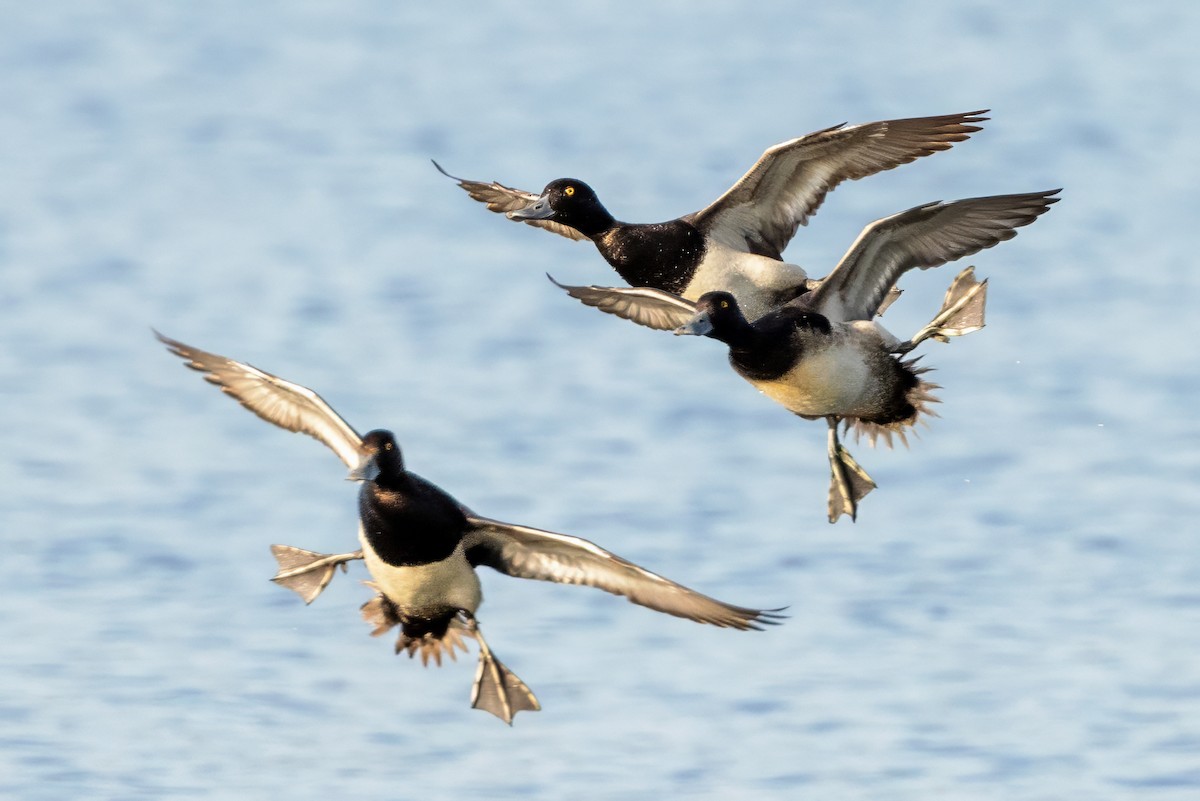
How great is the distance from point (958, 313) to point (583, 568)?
2758 millimetres

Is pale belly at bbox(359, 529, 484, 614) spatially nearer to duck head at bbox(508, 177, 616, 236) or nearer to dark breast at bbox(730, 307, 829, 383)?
dark breast at bbox(730, 307, 829, 383)

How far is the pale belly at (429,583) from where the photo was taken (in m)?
10.4

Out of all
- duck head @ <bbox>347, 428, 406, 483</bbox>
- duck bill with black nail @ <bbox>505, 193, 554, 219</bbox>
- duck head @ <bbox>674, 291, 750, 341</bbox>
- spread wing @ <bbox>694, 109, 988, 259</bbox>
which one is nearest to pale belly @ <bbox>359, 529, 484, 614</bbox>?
duck head @ <bbox>347, 428, 406, 483</bbox>

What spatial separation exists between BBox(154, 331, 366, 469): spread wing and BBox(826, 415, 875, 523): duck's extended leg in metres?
3.05

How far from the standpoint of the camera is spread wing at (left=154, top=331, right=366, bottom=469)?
11.2m

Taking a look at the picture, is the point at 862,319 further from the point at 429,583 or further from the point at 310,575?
the point at 310,575

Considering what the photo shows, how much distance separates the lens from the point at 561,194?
12898 mm

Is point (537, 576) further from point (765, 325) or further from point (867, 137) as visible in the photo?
point (867, 137)

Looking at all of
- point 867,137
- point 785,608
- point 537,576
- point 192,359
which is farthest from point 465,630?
point 867,137

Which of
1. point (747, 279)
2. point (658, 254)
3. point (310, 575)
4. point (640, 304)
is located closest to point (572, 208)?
point (658, 254)

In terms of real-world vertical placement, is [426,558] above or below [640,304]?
below

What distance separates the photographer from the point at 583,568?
1027cm

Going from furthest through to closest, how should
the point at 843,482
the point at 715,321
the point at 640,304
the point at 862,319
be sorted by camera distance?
the point at 843,482
the point at 640,304
the point at 862,319
the point at 715,321

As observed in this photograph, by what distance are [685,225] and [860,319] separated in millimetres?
1345
